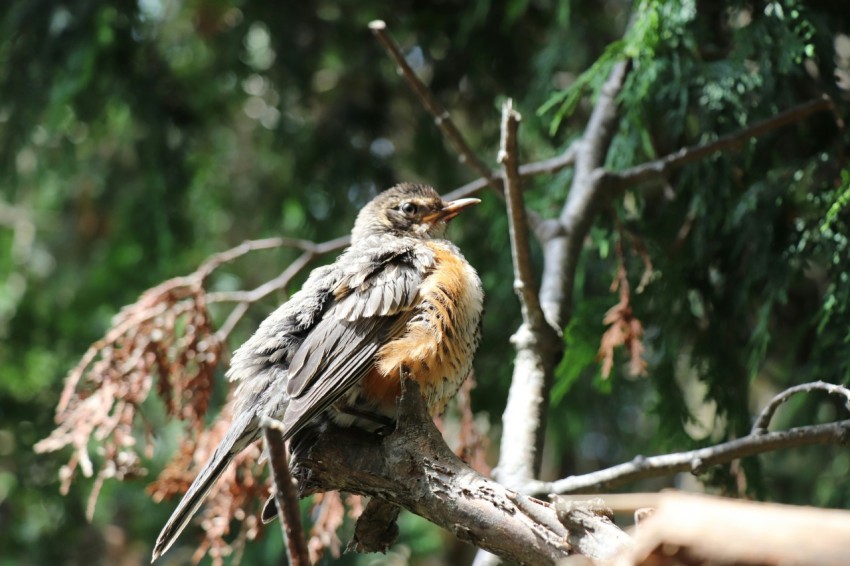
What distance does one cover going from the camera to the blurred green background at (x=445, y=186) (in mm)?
3645

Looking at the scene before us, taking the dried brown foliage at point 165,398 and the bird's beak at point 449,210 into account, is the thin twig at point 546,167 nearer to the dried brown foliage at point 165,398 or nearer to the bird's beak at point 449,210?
the bird's beak at point 449,210

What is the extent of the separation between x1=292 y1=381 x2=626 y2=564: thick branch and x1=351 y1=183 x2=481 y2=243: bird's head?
5.01ft

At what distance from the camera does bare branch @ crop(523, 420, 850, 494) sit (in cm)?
260

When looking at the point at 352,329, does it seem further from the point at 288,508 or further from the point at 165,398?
the point at 288,508

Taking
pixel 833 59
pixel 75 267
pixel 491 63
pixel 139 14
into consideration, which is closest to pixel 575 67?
pixel 491 63

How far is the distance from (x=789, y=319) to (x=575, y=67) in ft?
5.81

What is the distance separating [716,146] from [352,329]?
1.53 meters

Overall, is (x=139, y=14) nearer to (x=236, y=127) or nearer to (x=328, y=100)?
(x=328, y=100)

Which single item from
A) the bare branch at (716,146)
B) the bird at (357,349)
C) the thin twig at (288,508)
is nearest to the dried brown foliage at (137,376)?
the bird at (357,349)

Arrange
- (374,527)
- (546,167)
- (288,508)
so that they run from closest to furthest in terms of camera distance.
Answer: (288,508) < (374,527) < (546,167)

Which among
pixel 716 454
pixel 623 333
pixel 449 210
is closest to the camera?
pixel 716 454

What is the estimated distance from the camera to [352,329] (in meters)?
→ 3.33

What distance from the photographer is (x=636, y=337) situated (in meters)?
3.48

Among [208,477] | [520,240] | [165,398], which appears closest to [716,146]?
[520,240]
